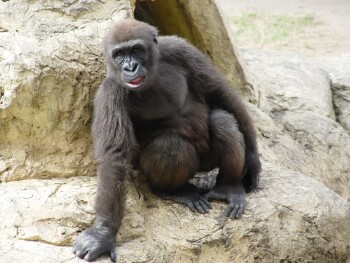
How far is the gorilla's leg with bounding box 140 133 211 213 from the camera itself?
5.21 m

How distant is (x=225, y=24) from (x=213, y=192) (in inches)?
85.1

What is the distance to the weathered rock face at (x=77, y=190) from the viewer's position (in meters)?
4.84

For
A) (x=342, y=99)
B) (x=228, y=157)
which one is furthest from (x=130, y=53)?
(x=342, y=99)

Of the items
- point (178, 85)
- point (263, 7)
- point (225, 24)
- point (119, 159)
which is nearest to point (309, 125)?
point (225, 24)

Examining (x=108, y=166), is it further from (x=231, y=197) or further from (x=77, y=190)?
(x=231, y=197)

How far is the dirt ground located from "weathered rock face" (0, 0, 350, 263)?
17.0 feet

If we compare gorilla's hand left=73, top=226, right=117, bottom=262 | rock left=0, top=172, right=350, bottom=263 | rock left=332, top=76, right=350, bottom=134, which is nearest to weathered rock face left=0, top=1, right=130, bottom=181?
rock left=0, top=172, right=350, bottom=263

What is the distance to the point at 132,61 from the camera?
16.1 ft

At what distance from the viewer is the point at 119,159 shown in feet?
16.1

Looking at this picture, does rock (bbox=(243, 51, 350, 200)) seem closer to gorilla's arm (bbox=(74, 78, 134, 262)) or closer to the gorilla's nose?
gorilla's arm (bbox=(74, 78, 134, 262))

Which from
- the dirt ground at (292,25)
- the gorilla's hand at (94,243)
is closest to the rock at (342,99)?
the dirt ground at (292,25)

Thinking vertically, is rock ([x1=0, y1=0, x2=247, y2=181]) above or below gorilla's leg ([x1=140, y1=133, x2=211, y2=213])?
above

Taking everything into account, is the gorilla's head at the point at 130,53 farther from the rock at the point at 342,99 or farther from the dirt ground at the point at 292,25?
the dirt ground at the point at 292,25

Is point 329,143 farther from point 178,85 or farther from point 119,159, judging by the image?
point 119,159
